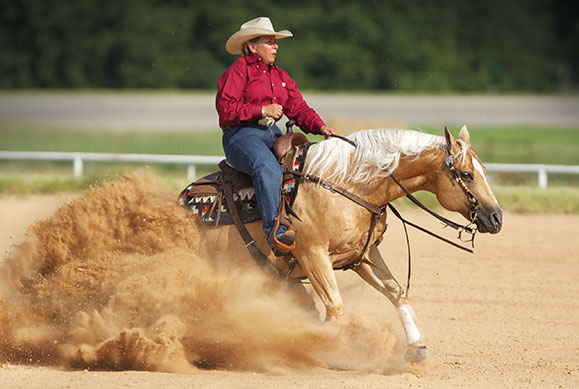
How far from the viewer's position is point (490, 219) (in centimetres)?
590

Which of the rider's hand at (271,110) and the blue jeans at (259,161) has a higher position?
the rider's hand at (271,110)

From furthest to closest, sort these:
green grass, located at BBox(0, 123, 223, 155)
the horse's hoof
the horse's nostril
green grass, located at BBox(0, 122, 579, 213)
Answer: green grass, located at BBox(0, 123, 223, 155)
green grass, located at BBox(0, 122, 579, 213)
the horse's hoof
the horse's nostril

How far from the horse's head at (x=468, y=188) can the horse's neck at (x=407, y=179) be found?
155 mm

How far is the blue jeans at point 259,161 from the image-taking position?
614 centimetres

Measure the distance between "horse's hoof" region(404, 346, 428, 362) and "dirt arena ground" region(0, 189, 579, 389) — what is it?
0.08 m

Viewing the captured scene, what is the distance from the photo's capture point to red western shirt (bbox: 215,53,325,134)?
6.20 metres

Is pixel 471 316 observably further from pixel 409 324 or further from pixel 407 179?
pixel 407 179

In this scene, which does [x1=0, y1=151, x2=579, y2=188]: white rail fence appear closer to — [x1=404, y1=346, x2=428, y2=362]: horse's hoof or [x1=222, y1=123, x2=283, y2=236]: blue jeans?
[x1=222, y1=123, x2=283, y2=236]: blue jeans

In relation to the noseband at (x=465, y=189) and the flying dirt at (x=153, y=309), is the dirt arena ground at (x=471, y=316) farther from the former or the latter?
the noseband at (x=465, y=189)

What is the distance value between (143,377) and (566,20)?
40.1 metres

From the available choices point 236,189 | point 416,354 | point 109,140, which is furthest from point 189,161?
point 416,354

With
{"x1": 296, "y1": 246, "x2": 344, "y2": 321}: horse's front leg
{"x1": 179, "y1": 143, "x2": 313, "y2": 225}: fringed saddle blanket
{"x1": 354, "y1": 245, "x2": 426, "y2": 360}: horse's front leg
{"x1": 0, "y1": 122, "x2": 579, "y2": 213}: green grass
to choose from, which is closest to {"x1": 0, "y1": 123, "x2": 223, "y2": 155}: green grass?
{"x1": 0, "y1": 122, "x2": 579, "y2": 213}: green grass

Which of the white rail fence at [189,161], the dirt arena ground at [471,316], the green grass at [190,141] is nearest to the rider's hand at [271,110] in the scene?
the dirt arena ground at [471,316]

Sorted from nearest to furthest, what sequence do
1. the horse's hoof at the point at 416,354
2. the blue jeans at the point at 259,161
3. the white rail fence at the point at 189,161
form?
the blue jeans at the point at 259,161, the horse's hoof at the point at 416,354, the white rail fence at the point at 189,161
